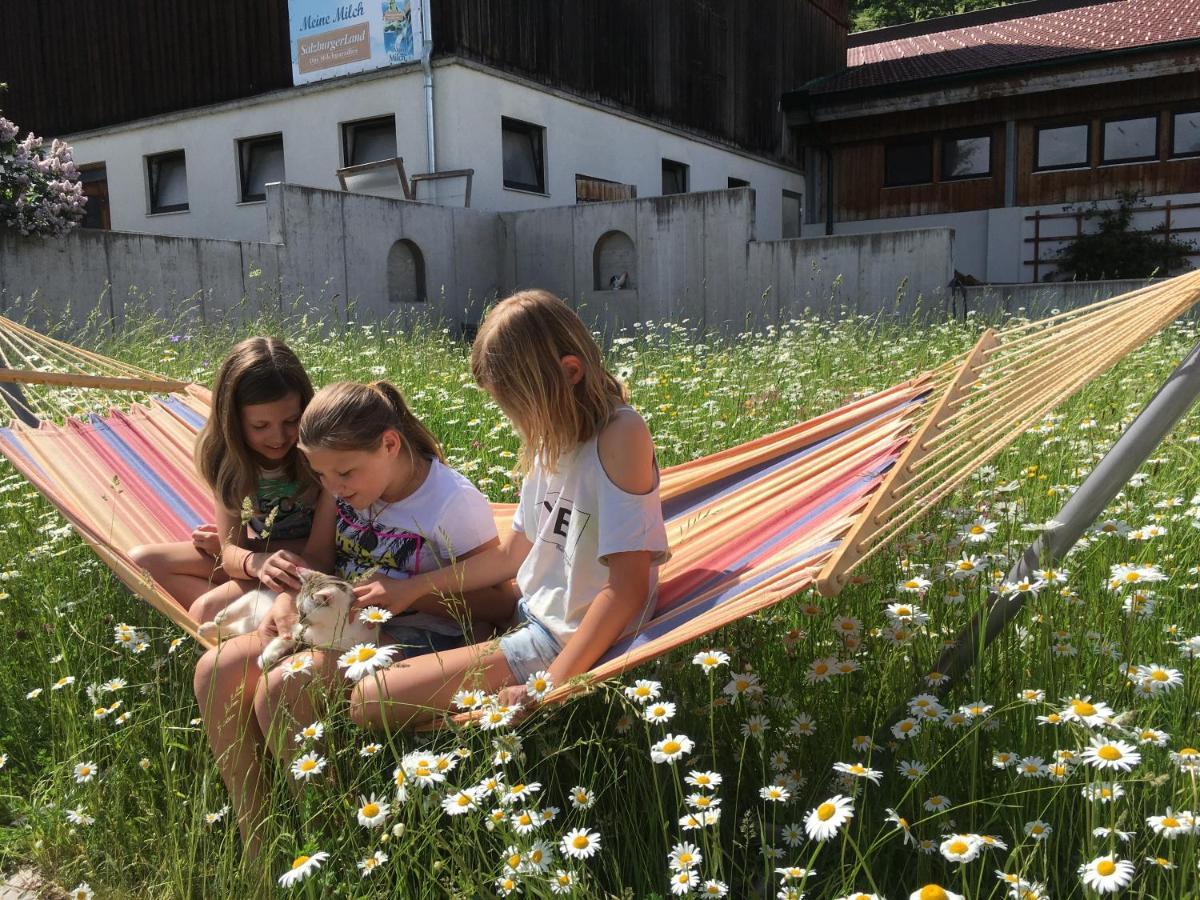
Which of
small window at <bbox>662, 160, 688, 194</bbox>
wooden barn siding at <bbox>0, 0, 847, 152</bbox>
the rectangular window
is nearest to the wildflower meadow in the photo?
wooden barn siding at <bbox>0, 0, 847, 152</bbox>

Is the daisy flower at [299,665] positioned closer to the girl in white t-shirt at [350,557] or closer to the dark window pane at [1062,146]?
the girl in white t-shirt at [350,557]

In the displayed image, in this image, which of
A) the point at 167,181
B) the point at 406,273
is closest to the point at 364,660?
the point at 406,273

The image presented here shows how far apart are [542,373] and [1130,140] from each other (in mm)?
20603

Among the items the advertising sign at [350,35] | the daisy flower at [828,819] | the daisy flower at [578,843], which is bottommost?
the daisy flower at [578,843]

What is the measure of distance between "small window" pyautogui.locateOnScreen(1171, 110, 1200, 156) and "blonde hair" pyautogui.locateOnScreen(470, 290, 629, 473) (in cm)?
2036

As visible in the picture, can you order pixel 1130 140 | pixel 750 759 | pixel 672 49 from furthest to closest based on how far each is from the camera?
pixel 1130 140
pixel 672 49
pixel 750 759

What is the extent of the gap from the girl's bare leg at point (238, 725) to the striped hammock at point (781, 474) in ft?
0.49

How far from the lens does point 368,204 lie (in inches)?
479

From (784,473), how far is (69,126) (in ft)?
61.2

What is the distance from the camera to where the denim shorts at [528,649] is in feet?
6.81

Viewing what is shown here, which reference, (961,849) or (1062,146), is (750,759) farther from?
Result: (1062,146)

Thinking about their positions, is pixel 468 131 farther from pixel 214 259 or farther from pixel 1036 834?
pixel 1036 834

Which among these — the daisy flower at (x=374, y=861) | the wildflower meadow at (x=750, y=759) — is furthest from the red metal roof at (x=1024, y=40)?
the daisy flower at (x=374, y=861)

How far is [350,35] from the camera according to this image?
563 inches
